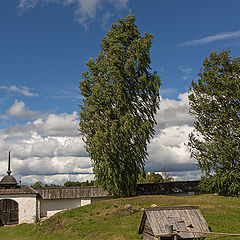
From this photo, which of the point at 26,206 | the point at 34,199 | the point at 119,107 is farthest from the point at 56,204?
the point at 119,107

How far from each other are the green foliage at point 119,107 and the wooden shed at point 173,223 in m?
15.9

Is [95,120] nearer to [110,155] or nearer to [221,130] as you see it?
[110,155]

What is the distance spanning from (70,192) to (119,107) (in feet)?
43.1

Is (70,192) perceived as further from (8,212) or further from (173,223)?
(173,223)

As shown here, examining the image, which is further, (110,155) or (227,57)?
(227,57)

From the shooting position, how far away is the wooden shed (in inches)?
610

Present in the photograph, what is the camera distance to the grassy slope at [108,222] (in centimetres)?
1999

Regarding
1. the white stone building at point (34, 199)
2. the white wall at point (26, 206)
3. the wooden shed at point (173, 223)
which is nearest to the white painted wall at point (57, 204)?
the white stone building at point (34, 199)

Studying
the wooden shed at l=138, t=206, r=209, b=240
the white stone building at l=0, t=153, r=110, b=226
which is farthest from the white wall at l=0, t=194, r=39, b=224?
the wooden shed at l=138, t=206, r=209, b=240

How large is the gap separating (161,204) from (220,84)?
61.4 ft

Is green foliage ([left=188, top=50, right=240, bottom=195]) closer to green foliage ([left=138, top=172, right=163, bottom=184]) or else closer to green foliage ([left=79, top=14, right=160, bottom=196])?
green foliage ([left=79, top=14, right=160, bottom=196])

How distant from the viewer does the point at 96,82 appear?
35.5 meters

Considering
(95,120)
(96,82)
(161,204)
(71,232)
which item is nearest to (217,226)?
(161,204)

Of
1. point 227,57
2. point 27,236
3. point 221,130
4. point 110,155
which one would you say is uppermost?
point 227,57
